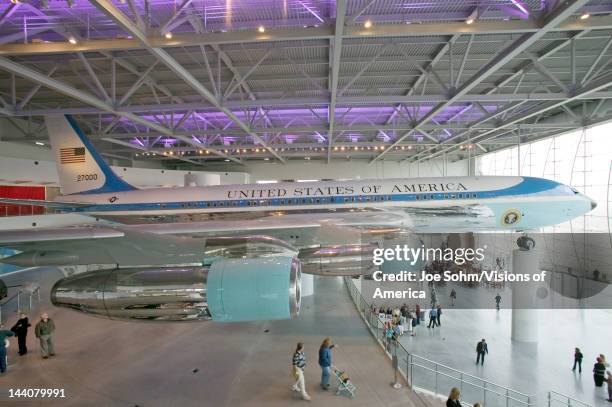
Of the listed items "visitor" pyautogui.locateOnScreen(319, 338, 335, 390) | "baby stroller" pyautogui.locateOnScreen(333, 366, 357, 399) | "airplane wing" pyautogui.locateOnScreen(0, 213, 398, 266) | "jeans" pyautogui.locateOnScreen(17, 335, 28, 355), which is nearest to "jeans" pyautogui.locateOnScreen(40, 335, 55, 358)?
"jeans" pyautogui.locateOnScreen(17, 335, 28, 355)

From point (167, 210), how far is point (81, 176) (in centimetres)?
366

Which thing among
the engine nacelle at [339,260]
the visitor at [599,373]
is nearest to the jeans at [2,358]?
the engine nacelle at [339,260]

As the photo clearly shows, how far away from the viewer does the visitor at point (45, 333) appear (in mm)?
6352

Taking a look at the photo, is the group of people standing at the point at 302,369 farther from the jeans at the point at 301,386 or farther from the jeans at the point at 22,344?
the jeans at the point at 22,344

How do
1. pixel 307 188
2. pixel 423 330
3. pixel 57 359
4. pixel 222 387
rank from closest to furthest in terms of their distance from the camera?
pixel 222 387, pixel 57 359, pixel 307 188, pixel 423 330

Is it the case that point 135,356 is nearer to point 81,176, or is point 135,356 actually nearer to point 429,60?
point 81,176

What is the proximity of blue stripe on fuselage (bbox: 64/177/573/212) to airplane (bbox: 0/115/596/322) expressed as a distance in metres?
0.04

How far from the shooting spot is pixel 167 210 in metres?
11.5

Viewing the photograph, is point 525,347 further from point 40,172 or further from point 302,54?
point 40,172

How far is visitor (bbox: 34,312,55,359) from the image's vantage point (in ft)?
20.8

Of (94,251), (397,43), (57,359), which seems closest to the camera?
(94,251)

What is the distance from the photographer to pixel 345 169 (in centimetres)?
3281

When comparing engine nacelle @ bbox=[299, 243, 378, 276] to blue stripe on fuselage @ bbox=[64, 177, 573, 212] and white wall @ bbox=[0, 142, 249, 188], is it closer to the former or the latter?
blue stripe on fuselage @ bbox=[64, 177, 573, 212]

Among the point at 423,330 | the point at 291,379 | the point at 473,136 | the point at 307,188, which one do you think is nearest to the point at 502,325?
the point at 423,330
